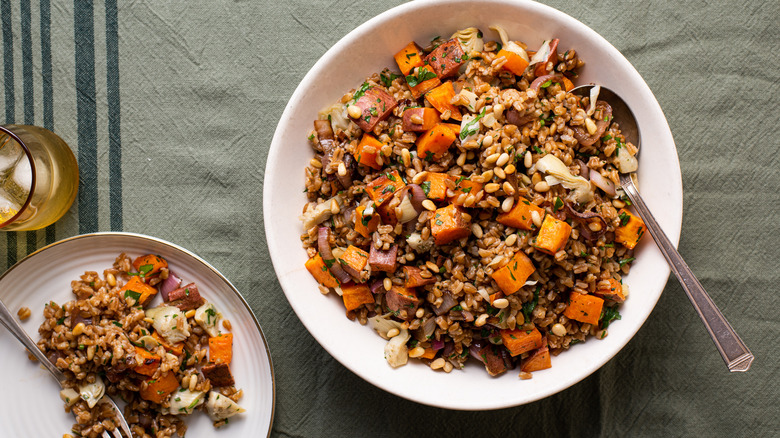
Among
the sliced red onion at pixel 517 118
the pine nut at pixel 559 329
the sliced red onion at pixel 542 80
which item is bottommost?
the pine nut at pixel 559 329

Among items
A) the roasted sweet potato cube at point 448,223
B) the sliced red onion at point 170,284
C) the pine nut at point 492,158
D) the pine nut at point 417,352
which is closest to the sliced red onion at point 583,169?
the pine nut at point 492,158

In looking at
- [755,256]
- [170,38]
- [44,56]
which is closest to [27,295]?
[44,56]

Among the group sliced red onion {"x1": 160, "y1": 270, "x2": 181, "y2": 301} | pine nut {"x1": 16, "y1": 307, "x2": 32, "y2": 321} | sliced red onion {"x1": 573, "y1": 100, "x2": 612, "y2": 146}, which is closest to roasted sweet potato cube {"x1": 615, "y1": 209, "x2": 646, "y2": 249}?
sliced red onion {"x1": 573, "y1": 100, "x2": 612, "y2": 146}

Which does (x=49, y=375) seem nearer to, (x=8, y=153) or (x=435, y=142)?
(x=8, y=153)

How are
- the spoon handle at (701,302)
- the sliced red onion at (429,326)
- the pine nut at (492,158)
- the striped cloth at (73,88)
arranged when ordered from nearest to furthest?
1. the spoon handle at (701,302)
2. the pine nut at (492,158)
3. the sliced red onion at (429,326)
4. the striped cloth at (73,88)

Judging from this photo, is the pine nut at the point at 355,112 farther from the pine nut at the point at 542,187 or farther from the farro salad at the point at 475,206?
the pine nut at the point at 542,187

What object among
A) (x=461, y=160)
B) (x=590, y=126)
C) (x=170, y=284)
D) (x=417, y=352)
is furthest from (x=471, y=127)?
(x=170, y=284)

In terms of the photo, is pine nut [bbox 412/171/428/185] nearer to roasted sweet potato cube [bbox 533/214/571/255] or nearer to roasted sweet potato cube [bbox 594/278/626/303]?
roasted sweet potato cube [bbox 533/214/571/255]
